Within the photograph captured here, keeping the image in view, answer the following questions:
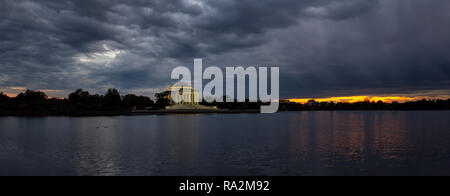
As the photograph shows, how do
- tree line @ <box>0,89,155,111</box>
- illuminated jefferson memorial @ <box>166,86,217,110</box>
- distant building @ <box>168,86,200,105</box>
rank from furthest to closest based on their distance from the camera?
distant building @ <box>168,86,200,105</box> → illuminated jefferson memorial @ <box>166,86,217,110</box> → tree line @ <box>0,89,155,111</box>

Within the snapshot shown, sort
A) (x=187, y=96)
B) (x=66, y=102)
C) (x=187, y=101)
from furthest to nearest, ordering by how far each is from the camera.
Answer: (x=187, y=96) → (x=187, y=101) → (x=66, y=102)

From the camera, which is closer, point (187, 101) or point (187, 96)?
point (187, 101)

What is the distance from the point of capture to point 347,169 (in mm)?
22906

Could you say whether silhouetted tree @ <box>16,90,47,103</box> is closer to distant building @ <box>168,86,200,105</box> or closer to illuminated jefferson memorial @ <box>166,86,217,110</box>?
illuminated jefferson memorial @ <box>166,86,217,110</box>

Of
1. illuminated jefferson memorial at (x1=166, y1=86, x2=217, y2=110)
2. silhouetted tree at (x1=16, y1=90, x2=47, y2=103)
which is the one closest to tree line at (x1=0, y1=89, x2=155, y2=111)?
silhouetted tree at (x1=16, y1=90, x2=47, y2=103)

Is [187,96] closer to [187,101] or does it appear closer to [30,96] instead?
[187,101]

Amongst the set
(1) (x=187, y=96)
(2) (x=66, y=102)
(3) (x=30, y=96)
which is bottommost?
(2) (x=66, y=102)

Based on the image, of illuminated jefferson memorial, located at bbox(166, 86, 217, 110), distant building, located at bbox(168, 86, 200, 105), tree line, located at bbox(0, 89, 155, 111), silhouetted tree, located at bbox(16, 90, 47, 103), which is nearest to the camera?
tree line, located at bbox(0, 89, 155, 111)

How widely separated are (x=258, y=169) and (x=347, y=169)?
255 inches

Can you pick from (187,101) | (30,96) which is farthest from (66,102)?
(187,101)

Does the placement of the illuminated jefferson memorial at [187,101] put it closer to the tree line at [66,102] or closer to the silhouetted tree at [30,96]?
the tree line at [66,102]
